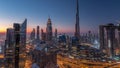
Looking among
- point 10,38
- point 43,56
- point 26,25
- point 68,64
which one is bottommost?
point 68,64

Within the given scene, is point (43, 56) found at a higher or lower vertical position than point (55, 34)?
lower

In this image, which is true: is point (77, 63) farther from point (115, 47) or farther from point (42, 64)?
point (115, 47)

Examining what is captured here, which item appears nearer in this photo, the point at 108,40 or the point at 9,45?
the point at 9,45

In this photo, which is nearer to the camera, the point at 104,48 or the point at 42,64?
the point at 42,64

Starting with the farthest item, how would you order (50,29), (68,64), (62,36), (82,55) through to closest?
(62,36) → (50,29) → (82,55) → (68,64)

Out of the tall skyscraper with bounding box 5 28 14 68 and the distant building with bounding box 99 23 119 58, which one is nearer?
the tall skyscraper with bounding box 5 28 14 68

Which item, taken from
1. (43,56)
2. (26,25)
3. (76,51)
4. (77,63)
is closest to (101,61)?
(77,63)

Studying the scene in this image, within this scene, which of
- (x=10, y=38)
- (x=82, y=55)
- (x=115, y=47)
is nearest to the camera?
(x=10, y=38)

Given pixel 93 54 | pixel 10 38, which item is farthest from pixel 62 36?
pixel 10 38

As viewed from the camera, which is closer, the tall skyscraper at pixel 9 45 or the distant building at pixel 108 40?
the tall skyscraper at pixel 9 45
